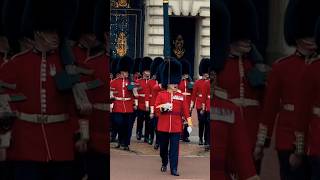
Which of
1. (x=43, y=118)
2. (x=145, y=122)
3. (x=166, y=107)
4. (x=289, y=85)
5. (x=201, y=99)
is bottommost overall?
(x=145, y=122)

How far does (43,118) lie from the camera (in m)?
4.52

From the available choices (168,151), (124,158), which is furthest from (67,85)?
(124,158)

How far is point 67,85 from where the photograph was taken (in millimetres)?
4461

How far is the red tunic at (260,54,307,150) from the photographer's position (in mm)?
4340

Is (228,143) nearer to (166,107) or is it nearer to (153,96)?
(166,107)

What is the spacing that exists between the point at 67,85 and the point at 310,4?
1.71 m

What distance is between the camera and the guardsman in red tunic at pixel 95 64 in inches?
180

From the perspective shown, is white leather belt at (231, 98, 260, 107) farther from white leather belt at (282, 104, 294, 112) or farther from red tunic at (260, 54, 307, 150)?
white leather belt at (282, 104, 294, 112)

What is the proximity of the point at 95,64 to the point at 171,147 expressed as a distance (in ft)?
13.0

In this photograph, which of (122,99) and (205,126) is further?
(205,126)

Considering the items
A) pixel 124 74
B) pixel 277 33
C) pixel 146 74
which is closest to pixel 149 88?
pixel 146 74

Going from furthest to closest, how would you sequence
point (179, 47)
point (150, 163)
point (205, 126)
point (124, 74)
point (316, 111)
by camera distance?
point (179, 47) → point (205, 126) → point (124, 74) → point (150, 163) → point (316, 111)

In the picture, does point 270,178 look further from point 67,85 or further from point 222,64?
point 67,85


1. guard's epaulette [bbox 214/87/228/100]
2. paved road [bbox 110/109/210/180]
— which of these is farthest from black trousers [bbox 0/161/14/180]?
paved road [bbox 110/109/210/180]
